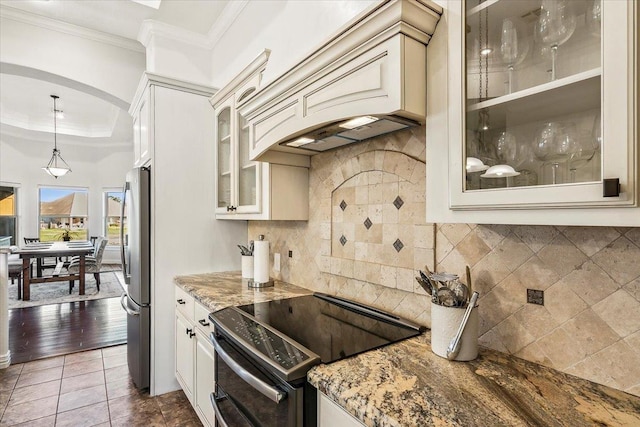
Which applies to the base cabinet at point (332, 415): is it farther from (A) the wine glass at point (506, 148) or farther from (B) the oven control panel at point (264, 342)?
(A) the wine glass at point (506, 148)

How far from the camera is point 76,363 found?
3168 millimetres

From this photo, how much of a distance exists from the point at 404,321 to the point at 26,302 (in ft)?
20.0

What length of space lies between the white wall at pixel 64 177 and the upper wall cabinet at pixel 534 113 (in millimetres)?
9050

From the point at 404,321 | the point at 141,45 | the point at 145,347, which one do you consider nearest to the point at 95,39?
Answer: the point at 141,45

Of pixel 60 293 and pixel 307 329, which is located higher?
pixel 307 329

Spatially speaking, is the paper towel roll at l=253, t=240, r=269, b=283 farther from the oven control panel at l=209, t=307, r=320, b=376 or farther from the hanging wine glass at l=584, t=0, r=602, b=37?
the hanging wine glass at l=584, t=0, r=602, b=37

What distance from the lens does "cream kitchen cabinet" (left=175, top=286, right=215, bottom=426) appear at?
76.9 inches

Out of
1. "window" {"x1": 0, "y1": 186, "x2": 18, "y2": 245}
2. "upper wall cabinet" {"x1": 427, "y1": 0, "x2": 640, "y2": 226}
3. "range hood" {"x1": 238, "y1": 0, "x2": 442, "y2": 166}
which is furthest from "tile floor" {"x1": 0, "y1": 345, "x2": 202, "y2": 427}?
"window" {"x1": 0, "y1": 186, "x2": 18, "y2": 245}

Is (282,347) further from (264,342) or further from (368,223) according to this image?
(368,223)

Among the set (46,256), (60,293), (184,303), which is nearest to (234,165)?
(184,303)

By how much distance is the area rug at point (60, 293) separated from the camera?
202 inches

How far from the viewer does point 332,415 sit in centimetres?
102

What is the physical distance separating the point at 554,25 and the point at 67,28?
3.76 m

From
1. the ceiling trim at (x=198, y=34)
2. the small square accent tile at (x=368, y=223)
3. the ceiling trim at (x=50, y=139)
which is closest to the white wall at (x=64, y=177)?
the ceiling trim at (x=50, y=139)
